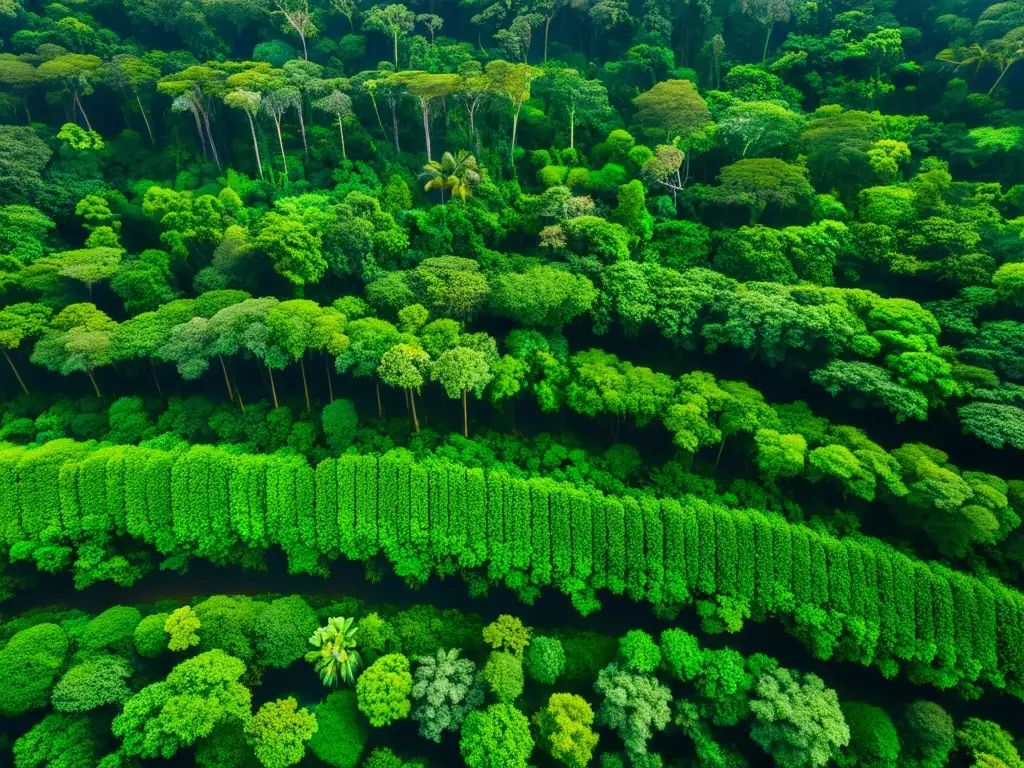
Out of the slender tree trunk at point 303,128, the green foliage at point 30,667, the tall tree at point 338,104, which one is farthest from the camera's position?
the slender tree trunk at point 303,128

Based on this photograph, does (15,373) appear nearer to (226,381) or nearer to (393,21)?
(226,381)

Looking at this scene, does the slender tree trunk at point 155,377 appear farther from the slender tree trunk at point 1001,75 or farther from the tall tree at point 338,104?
the slender tree trunk at point 1001,75

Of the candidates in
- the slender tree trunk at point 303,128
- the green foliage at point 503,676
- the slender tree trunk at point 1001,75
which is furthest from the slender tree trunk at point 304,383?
the slender tree trunk at point 1001,75

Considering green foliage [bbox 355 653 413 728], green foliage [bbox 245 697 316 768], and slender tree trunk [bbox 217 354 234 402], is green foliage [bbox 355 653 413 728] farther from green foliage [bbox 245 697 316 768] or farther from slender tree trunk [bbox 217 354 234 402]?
slender tree trunk [bbox 217 354 234 402]

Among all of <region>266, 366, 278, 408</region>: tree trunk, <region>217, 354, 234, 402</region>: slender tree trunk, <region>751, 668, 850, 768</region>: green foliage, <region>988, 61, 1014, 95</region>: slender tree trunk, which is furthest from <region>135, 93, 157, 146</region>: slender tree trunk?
<region>988, 61, 1014, 95</region>: slender tree trunk

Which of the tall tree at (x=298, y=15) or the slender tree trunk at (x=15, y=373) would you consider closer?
the slender tree trunk at (x=15, y=373)

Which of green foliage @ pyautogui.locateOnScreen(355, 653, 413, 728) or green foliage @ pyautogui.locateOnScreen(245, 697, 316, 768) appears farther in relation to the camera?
green foliage @ pyautogui.locateOnScreen(355, 653, 413, 728)
